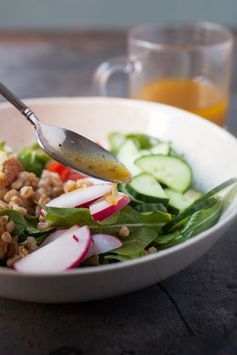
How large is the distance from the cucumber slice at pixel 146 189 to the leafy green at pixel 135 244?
0.18m

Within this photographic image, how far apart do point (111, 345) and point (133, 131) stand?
1057 mm

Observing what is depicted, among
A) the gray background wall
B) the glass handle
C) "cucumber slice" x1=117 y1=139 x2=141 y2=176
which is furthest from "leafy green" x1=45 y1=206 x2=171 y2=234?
the gray background wall

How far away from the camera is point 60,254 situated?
1561 mm

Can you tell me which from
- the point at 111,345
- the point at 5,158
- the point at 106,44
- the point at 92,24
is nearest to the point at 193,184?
the point at 5,158

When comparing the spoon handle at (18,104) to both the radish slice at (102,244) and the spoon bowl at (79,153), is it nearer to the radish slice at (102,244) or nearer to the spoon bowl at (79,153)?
the spoon bowl at (79,153)

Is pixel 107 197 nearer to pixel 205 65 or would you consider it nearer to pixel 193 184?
pixel 193 184

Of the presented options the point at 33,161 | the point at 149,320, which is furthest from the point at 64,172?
the point at 149,320

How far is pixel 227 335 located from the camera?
1548 millimetres

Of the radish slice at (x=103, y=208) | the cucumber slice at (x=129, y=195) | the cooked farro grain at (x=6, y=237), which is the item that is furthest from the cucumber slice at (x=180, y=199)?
the cooked farro grain at (x=6, y=237)

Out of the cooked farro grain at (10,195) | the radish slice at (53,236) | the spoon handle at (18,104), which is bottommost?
the radish slice at (53,236)

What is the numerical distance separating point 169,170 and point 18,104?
1.75ft

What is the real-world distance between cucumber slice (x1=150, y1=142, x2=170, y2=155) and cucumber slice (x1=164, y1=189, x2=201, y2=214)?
0.19 meters

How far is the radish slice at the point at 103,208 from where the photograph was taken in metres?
1.73

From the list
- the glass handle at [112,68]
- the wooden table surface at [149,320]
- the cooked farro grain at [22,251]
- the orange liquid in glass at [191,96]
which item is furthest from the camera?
the glass handle at [112,68]
